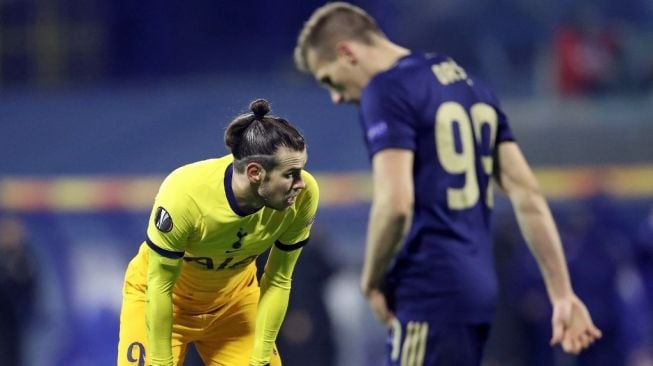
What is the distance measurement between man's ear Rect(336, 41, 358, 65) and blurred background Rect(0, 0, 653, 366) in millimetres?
4964

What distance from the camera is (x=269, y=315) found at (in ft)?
18.1

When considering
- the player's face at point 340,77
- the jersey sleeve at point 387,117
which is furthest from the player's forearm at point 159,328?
the player's face at point 340,77

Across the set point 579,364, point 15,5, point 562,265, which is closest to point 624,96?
point 579,364

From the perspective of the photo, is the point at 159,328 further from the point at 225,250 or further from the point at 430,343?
the point at 430,343

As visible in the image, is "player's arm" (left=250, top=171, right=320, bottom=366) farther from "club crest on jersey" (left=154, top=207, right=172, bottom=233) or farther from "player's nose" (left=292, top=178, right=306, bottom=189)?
"club crest on jersey" (left=154, top=207, right=172, bottom=233)

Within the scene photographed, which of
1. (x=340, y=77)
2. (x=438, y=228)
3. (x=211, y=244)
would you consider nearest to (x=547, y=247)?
(x=438, y=228)

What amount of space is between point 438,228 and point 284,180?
26.3 inches

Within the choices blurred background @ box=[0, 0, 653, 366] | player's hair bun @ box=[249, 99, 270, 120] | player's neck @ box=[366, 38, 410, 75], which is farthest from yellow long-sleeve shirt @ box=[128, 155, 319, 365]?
blurred background @ box=[0, 0, 653, 366]

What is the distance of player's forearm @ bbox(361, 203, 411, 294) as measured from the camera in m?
5.02

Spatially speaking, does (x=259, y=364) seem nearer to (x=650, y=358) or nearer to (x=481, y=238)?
(x=481, y=238)

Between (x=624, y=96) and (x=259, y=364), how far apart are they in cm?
873

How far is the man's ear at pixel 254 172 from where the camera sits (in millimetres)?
5059

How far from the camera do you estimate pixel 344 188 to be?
11789mm

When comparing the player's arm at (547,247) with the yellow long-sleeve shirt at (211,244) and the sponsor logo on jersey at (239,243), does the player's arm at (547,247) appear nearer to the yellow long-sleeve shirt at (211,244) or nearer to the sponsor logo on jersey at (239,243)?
the yellow long-sleeve shirt at (211,244)
